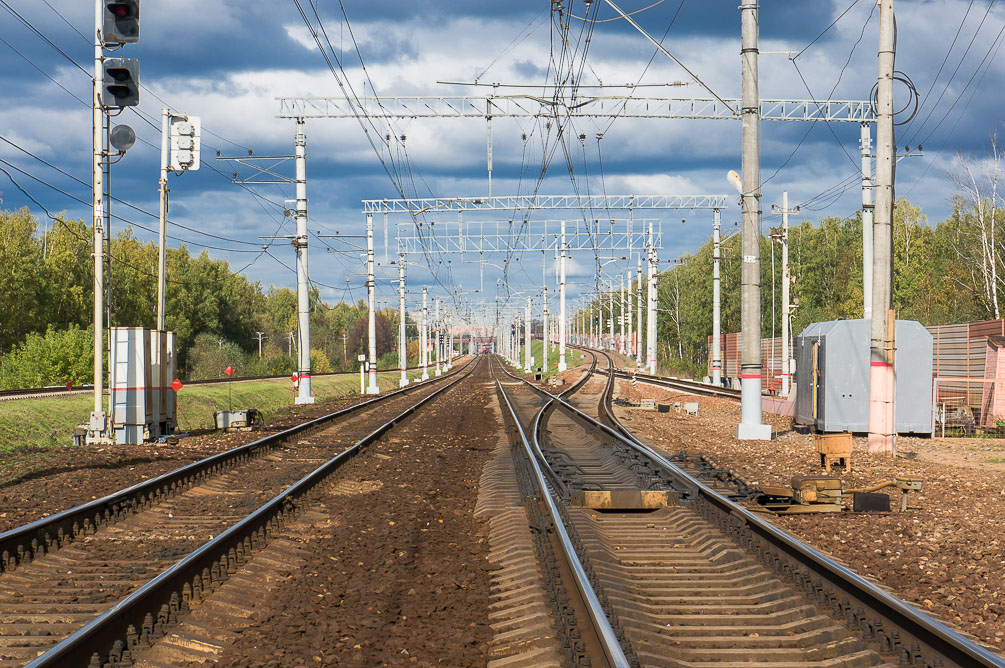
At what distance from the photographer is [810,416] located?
22594 mm

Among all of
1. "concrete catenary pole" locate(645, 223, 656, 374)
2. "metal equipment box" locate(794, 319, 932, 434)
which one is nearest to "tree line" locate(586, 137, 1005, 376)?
"concrete catenary pole" locate(645, 223, 656, 374)

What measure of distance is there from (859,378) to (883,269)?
17.5 feet

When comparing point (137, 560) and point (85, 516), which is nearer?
point (137, 560)

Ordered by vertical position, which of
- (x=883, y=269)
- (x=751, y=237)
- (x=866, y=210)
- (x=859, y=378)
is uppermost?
(x=866, y=210)

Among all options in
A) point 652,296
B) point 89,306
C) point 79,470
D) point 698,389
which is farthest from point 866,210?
point 89,306

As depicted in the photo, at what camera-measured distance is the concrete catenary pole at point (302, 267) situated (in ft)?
112

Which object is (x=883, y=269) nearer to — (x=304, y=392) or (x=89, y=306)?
(x=304, y=392)

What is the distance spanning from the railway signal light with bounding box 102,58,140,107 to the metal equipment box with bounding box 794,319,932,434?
53.9 ft

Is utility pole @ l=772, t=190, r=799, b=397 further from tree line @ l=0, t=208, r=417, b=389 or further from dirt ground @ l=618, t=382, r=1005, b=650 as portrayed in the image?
tree line @ l=0, t=208, r=417, b=389

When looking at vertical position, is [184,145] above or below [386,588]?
above

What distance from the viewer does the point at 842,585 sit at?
6.51m

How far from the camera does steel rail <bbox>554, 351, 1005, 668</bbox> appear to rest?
4992mm

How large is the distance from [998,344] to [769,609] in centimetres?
2141

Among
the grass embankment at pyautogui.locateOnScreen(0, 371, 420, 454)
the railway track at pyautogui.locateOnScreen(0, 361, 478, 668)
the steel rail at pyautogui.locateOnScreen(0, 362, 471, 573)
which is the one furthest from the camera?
the grass embankment at pyautogui.locateOnScreen(0, 371, 420, 454)
